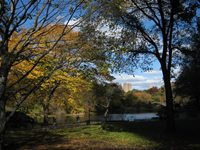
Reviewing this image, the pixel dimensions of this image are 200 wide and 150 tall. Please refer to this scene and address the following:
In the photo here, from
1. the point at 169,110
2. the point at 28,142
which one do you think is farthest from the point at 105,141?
the point at 169,110

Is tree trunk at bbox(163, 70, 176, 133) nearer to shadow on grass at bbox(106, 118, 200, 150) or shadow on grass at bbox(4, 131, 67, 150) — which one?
shadow on grass at bbox(106, 118, 200, 150)

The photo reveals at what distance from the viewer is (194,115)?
24.9 m

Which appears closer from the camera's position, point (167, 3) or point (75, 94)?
point (167, 3)

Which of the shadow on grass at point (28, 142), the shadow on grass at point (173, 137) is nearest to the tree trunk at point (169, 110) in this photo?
the shadow on grass at point (173, 137)

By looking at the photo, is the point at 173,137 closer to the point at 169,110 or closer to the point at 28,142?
the point at 169,110

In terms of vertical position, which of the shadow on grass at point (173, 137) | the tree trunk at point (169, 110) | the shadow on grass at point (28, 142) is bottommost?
the shadow on grass at point (173, 137)

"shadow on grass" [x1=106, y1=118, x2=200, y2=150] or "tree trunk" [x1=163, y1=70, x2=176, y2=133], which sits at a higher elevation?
"tree trunk" [x1=163, y1=70, x2=176, y2=133]

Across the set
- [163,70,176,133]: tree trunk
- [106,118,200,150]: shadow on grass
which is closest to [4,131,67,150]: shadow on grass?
[106,118,200,150]: shadow on grass

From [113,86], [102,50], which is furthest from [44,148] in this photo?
[113,86]

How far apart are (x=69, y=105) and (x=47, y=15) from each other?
12.6m

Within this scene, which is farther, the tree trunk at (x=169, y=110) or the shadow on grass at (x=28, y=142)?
the tree trunk at (x=169, y=110)

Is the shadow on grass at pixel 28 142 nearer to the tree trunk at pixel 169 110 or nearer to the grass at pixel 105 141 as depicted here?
the grass at pixel 105 141

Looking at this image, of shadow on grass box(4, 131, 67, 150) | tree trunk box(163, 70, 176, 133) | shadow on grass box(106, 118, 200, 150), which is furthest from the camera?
tree trunk box(163, 70, 176, 133)

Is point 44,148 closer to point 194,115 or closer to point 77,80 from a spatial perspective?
point 77,80
